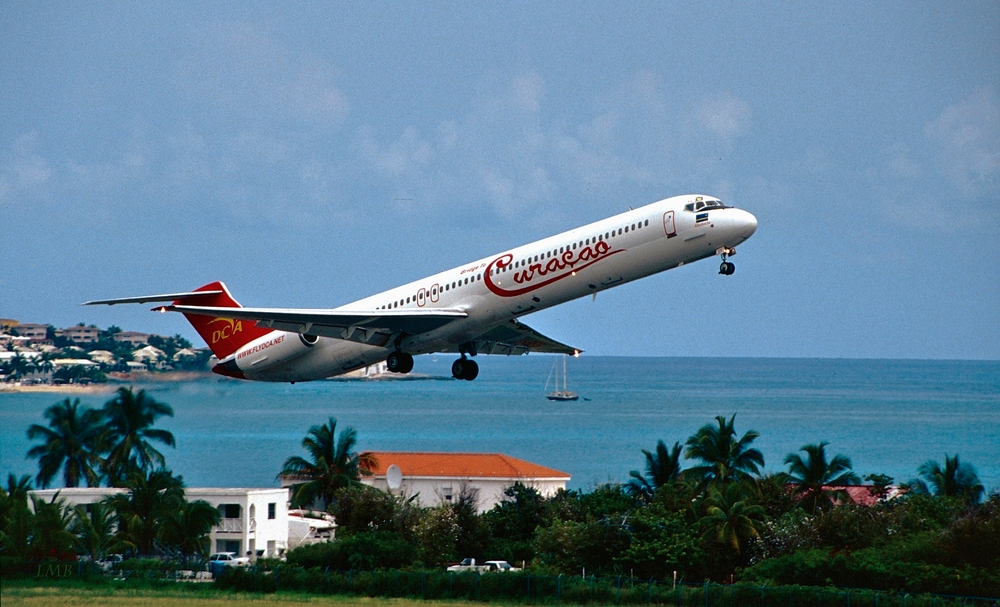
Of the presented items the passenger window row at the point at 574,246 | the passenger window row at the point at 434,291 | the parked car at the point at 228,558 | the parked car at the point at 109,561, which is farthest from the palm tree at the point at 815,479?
the parked car at the point at 109,561

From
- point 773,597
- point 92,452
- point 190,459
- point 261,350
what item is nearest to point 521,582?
point 773,597

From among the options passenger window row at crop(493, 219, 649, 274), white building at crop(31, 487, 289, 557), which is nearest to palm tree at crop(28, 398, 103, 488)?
white building at crop(31, 487, 289, 557)

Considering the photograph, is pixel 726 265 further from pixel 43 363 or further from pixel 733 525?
pixel 43 363

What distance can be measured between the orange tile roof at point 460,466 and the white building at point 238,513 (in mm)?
19700

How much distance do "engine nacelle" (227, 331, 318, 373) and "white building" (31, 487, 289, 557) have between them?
47.4ft

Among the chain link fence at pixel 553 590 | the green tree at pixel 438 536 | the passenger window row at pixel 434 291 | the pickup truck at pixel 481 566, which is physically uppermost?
the passenger window row at pixel 434 291

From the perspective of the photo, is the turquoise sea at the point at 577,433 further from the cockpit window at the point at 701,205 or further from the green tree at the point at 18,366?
the cockpit window at the point at 701,205

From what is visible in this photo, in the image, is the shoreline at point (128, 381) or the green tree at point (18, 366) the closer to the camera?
the shoreline at point (128, 381)

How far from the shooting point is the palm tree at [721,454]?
65562 millimetres

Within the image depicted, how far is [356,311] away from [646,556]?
56.7 ft


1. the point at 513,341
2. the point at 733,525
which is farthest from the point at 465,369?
the point at 733,525

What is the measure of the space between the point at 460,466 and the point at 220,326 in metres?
37.5

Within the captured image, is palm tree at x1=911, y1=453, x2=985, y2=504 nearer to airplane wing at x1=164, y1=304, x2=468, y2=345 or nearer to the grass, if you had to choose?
the grass

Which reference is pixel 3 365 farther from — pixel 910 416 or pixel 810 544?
pixel 910 416
